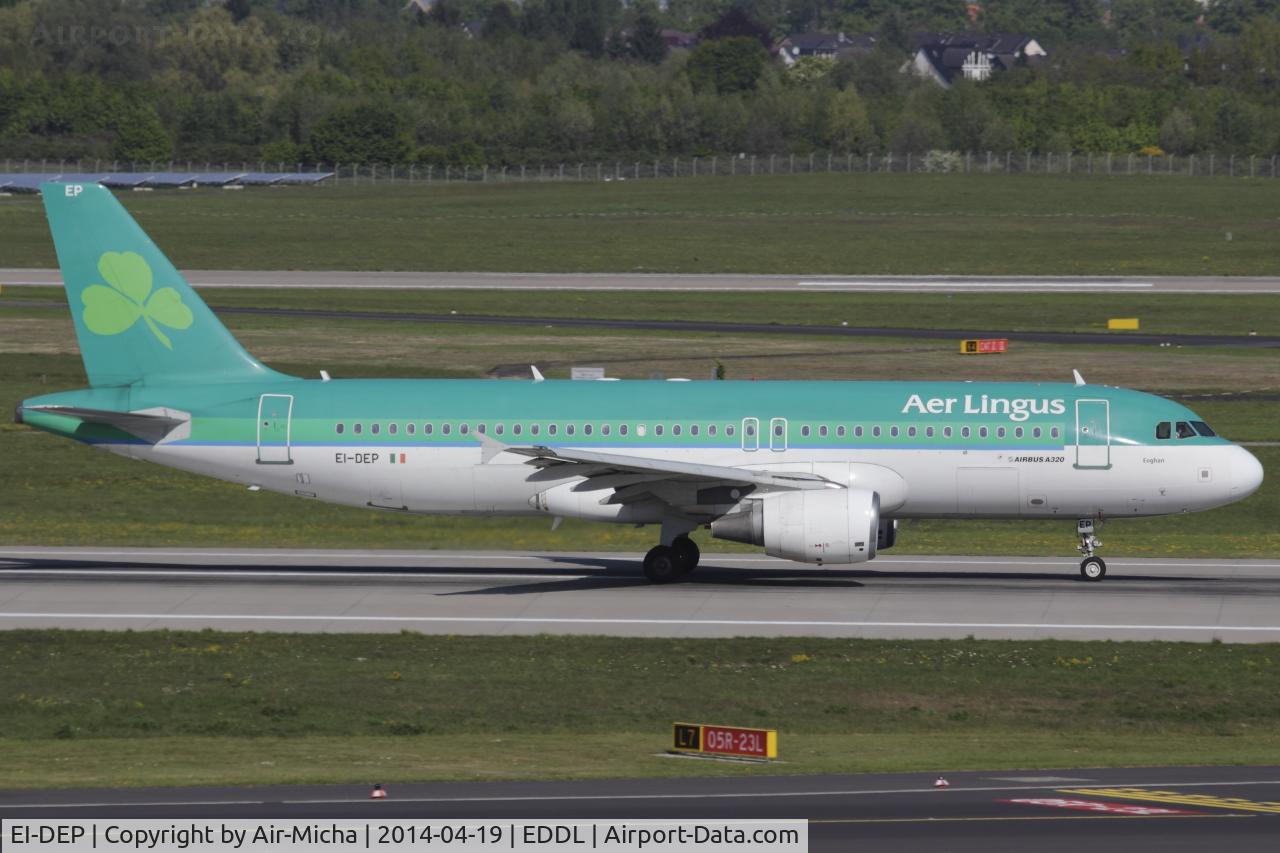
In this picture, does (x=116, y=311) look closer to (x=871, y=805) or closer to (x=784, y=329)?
(x=871, y=805)

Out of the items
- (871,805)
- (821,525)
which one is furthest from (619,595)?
(871,805)

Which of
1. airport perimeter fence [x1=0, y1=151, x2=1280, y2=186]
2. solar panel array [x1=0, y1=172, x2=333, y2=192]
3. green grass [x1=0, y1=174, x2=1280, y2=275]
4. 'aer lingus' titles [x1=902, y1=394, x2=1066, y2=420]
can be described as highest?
airport perimeter fence [x1=0, y1=151, x2=1280, y2=186]

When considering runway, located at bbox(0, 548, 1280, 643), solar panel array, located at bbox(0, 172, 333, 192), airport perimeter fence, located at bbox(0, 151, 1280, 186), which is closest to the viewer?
runway, located at bbox(0, 548, 1280, 643)

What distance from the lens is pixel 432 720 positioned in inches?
1187

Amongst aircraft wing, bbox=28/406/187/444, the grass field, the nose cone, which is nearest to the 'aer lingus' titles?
the nose cone

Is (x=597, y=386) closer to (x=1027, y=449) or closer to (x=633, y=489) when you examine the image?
(x=633, y=489)

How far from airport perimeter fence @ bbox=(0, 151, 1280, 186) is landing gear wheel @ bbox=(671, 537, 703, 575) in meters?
145

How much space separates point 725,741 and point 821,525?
12.9m

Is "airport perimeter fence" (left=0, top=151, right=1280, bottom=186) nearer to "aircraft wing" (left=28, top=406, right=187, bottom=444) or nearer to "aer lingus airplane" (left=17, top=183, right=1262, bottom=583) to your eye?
"aer lingus airplane" (left=17, top=183, right=1262, bottom=583)

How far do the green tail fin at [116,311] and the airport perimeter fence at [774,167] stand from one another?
145m

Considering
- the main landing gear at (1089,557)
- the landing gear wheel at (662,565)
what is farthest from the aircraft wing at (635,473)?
the main landing gear at (1089,557)

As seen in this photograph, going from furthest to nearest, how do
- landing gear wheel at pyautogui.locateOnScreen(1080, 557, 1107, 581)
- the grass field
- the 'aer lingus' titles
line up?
landing gear wheel at pyautogui.locateOnScreen(1080, 557, 1107, 581) < the 'aer lingus' titles < the grass field

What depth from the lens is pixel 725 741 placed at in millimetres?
26750

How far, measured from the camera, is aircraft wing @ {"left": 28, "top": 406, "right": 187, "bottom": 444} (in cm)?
4138
